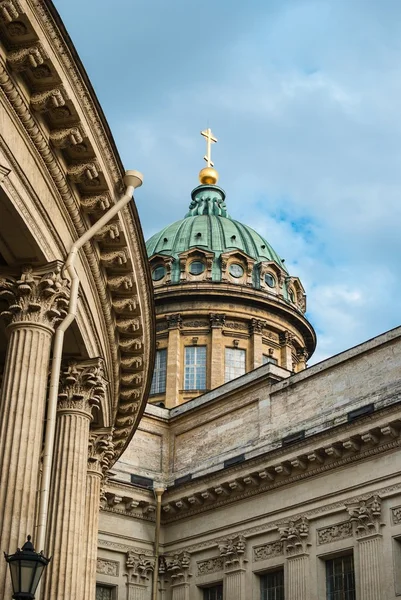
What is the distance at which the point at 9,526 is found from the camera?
11828mm

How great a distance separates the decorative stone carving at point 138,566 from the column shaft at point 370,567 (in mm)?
9558

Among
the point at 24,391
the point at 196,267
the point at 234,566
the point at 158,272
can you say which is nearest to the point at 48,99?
the point at 24,391

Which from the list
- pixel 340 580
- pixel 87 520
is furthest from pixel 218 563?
pixel 87 520

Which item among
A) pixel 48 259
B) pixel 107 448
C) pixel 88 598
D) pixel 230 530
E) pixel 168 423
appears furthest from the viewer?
pixel 168 423

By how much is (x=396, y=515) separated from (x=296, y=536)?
3.97 meters

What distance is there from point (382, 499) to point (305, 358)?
79.3 ft

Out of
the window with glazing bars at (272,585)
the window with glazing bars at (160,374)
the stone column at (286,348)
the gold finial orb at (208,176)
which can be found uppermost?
the gold finial orb at (208,176)

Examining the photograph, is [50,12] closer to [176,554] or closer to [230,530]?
[230,530]

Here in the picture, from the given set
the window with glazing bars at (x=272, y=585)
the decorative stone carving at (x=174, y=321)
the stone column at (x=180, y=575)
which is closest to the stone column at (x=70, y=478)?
the window with glazing bars at (x=272, y=585)

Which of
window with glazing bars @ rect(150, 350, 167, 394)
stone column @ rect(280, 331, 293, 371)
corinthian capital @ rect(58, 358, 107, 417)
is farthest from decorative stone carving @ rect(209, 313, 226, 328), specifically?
corinthian capital @ rect(58, 358, 107, 417)

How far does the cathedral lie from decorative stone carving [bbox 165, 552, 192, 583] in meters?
0.07

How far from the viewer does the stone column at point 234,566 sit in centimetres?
3303

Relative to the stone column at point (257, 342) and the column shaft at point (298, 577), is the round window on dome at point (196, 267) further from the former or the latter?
the column shaft at point (298, 577)

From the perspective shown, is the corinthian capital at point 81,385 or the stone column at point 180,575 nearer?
the corinthian capital at point 81,385
